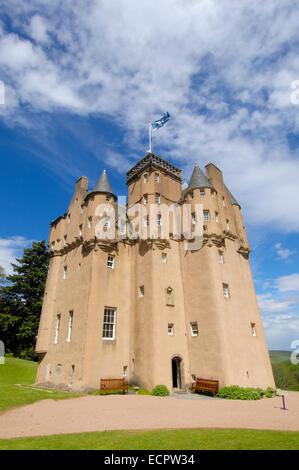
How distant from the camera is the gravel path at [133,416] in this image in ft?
40.2

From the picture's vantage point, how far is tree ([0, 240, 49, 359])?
143ft

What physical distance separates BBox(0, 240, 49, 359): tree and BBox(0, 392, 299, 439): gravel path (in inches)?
1130

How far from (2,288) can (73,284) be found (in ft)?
79.1

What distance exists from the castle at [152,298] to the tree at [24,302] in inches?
571

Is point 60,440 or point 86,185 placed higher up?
point 86,185

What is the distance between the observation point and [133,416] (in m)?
14.7

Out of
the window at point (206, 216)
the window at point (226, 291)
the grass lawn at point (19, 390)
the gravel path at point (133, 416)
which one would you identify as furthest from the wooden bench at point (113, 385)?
the window at point (206, 216)

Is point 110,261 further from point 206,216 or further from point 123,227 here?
point 206,216

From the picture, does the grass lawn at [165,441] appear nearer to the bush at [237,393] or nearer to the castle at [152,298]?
the bush at [237,393]

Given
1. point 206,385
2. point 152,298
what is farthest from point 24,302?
point 206,385

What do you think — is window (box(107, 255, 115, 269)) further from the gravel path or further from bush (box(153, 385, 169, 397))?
the gravel path
